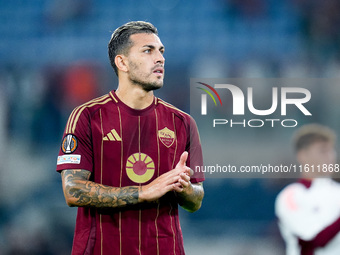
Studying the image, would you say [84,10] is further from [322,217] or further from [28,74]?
[322,217]

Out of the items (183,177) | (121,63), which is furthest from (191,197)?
(121,63)

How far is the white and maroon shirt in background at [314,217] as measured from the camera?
2.46m

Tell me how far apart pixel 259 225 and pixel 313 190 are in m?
0.97

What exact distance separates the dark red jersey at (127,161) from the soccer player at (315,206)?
893mm

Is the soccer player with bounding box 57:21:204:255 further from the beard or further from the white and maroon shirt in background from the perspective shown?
the white and maroon shirt in background

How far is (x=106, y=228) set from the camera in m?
1.94

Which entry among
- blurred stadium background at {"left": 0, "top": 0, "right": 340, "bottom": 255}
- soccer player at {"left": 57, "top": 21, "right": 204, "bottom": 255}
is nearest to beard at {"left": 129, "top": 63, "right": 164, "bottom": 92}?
soccer player at {"left": 57, "top": 21, "right": 204, "bottom": 255}

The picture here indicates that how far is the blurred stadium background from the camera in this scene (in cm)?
385

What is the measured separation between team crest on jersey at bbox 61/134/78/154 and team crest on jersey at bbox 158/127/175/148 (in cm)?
40

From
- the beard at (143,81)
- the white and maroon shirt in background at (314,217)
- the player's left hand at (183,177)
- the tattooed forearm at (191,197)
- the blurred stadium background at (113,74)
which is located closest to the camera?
the player's left hand at (183,177)

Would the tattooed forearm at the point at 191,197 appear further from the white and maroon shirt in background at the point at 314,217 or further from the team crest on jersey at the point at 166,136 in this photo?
the white and maroon shirt in background at the point at 314,217

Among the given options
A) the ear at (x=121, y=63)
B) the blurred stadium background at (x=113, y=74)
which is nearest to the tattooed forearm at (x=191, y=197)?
the ear at (x=121, y=63)

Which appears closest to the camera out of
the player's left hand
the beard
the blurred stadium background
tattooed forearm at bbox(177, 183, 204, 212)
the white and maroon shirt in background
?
the player's left hand

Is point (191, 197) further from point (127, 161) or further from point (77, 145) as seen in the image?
point (77, 145)
